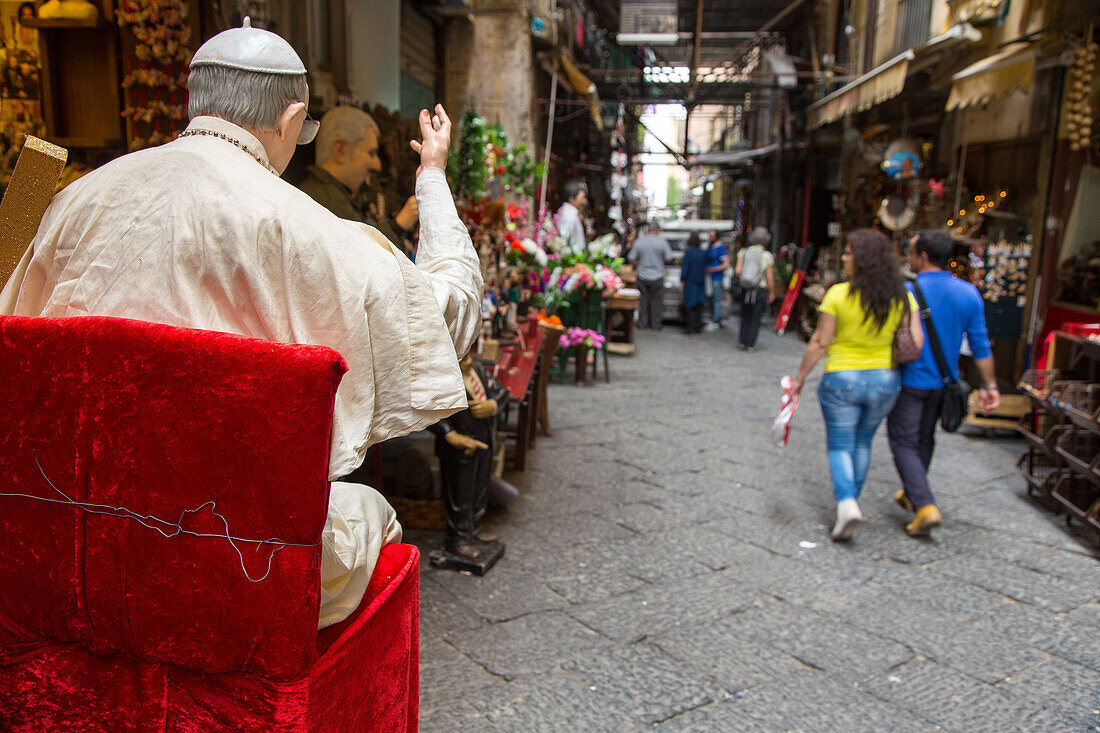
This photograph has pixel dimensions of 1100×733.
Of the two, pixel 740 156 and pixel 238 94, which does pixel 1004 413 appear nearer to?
pixel 238 94

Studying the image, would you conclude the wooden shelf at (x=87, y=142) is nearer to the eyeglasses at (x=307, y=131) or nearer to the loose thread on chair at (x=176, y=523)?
the eyeglasses at (x=307, y=131)

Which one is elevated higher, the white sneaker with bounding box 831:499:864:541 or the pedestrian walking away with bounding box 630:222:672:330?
the pedestrian walking away with bounding box 630:222:672:330

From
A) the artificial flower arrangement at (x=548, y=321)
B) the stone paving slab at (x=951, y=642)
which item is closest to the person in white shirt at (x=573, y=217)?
the artificial flower arrangement at (x=548, y=321)

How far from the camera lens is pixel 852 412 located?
4.05 m

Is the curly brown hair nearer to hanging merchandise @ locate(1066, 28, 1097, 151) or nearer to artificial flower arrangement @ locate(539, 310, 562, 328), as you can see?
artificial flower arrangement @ locate(539, 310, 562, 328)

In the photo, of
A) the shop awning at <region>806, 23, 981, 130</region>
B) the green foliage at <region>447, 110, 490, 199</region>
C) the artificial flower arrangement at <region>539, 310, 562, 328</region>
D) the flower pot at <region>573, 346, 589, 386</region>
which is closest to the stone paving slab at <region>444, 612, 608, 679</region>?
the artificial flower arrangement at <region>539, 310, 562, 328</region>

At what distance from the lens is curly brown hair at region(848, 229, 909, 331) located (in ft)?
12.8

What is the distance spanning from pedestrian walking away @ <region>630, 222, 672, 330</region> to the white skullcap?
1042 cm

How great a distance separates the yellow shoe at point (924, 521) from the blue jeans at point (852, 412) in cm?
37

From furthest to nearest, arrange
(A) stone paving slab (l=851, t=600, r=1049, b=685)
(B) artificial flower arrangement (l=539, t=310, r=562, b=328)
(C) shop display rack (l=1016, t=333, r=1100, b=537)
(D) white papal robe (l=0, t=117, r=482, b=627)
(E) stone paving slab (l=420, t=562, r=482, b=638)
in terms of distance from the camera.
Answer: (B) artificial flower arrangement (l=539, t=310, r=562, b=328), (C) shop display rack (l=1016, t=333, r=1100, b=537), (E) stone paving slab (l=420, t=562, r=482, b=638), (A) stone paving slab (l=851, t=600, r=1049, b=685), (D) white papal robe (l=0, t=117, r=482, b=627)

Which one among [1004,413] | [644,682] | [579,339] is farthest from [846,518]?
[579,339]

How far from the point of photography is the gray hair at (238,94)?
52.5 inches

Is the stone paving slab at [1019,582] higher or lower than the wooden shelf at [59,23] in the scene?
lower

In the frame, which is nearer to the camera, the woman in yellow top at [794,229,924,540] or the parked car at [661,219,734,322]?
the woman in yellow top at [794,229,924,540]
